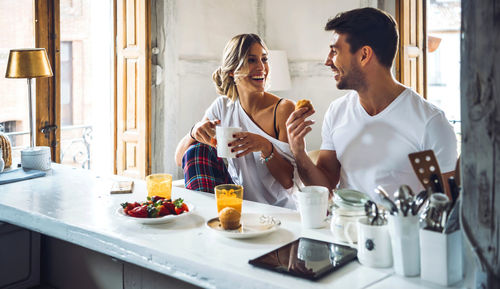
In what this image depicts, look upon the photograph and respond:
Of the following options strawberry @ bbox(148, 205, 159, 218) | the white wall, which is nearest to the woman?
strawberry @ bbox(148, 205, 159, 218)

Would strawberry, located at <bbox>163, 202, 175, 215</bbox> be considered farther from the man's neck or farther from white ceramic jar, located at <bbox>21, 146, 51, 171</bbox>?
white ceramic jar, located at <bbox>21, 146, 51, 171</bbox>

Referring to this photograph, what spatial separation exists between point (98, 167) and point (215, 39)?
5.30ft

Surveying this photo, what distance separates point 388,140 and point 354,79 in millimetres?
293

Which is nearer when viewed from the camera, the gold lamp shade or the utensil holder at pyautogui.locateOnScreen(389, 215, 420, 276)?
the utensil holder at pyautogui.locateOnScreen(389, 215, 420, 276)

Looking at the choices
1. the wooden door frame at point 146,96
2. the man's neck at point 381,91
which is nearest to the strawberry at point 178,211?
the man's neck at point 381,91

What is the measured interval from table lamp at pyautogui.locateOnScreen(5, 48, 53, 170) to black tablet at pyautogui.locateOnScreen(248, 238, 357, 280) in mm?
1545

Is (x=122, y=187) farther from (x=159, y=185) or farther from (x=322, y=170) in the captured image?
(x=322, y=170)

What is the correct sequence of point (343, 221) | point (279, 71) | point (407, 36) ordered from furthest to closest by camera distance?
point (279, 71)
point (407, 36)
point (343, 221)

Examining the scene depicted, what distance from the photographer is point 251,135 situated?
2.21m

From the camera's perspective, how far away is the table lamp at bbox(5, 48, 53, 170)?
2.49m

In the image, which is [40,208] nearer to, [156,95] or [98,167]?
[156,95]

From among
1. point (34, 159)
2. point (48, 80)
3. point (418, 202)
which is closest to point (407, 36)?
point (48, 80)

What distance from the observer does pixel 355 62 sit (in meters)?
2.20

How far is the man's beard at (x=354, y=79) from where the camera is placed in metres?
2.20
